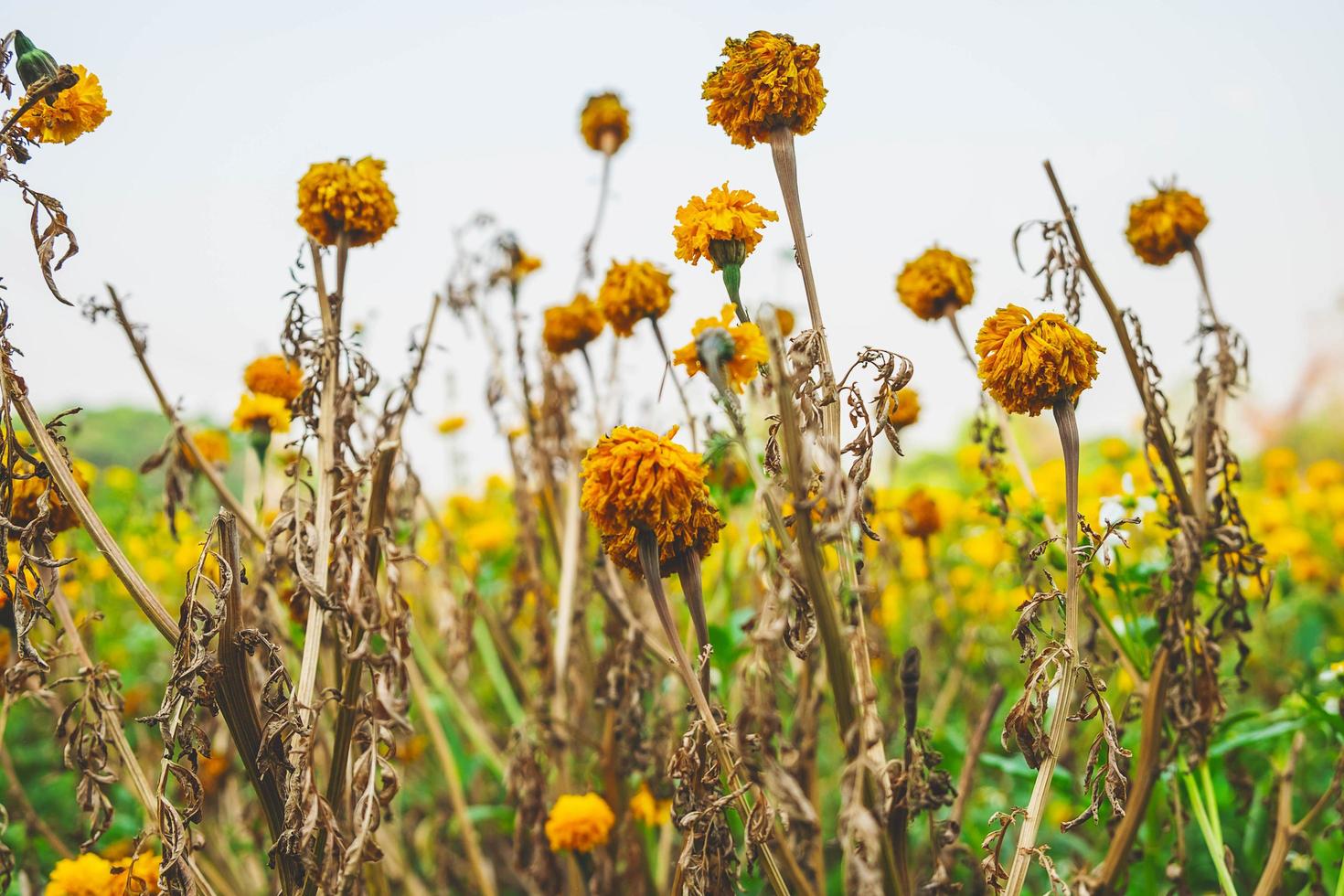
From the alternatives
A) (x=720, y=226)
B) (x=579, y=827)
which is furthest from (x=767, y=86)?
(x=579, y=827)

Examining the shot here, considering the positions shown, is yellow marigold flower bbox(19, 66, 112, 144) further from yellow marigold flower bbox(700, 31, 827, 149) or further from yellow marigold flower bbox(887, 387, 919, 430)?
yellow marigold flower bbox(887, 387, 919, 430)

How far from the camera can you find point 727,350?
66 centimetres

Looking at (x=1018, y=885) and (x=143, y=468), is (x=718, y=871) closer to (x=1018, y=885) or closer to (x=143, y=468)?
(x=1018, y=885)

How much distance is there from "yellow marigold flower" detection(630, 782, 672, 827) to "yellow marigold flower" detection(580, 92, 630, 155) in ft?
3.32

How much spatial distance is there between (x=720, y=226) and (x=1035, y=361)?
0.88 feet

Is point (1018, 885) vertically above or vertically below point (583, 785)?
above

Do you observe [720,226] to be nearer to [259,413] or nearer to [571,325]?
[571,325]

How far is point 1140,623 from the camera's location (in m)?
1.14

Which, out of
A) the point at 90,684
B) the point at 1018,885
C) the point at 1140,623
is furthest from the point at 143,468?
the point at 1140,623

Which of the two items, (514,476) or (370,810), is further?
(514,476)

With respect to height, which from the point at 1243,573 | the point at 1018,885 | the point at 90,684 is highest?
the point at 90,684

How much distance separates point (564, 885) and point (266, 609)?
1.88 ft

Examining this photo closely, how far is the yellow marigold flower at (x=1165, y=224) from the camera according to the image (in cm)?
106

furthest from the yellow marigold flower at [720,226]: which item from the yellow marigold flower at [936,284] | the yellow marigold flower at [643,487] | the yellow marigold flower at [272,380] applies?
the yellow marigold flower at [272,380]
